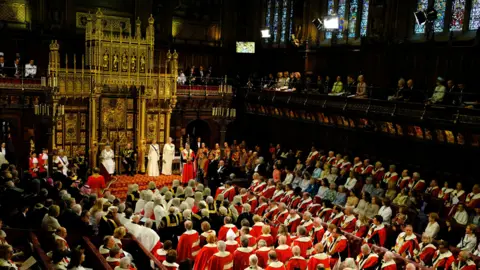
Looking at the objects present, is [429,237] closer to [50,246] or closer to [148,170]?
[50,246]

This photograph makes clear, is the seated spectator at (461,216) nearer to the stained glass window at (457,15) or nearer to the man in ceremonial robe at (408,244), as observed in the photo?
the man in ceremonial robe at (408,244)

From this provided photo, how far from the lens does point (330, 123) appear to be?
20844 mm

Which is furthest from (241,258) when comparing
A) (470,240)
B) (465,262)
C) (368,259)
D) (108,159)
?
(108,159)

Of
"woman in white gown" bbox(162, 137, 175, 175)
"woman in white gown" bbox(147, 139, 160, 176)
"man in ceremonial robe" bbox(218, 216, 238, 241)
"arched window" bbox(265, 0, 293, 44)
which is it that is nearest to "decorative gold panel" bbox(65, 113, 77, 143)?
"woman in white gown" bbox(147, 139, 160, 176)

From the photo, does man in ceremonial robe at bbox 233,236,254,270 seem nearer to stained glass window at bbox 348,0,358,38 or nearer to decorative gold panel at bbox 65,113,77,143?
decorative gold panel at bbox 65,113,77,143

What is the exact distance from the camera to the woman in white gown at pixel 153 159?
2172cm

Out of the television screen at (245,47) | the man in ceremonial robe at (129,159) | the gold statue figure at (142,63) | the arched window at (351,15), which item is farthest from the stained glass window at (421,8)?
the man in ceremonial robe at (129,159)

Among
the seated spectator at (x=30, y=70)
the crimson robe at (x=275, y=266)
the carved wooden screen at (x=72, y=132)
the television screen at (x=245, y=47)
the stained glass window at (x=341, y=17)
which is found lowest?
the crimson robe at (x=275, y=266)

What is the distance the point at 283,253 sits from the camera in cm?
1073

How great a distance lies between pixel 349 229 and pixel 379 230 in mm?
1112

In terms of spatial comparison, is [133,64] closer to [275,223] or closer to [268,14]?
[268,14]

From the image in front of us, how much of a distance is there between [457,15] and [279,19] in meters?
11.6

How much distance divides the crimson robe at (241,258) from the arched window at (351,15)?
48.2 feet

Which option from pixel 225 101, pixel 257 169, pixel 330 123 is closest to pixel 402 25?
pixel 330 123
